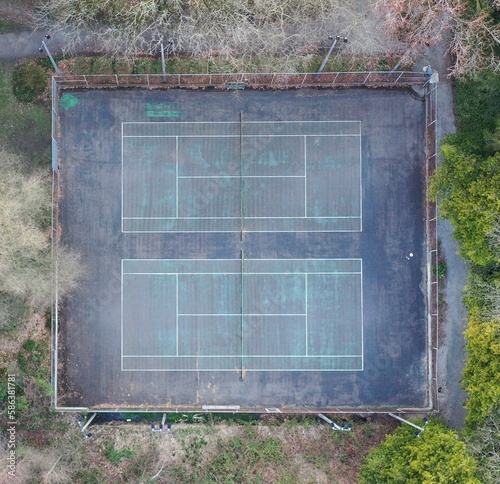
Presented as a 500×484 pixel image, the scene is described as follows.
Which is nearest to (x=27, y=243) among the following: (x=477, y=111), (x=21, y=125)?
(x=21, y=125)

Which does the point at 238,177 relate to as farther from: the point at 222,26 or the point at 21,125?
the point at 21,125

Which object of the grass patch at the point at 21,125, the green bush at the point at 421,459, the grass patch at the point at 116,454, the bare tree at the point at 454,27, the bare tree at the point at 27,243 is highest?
the bare tree at the point at 454,27

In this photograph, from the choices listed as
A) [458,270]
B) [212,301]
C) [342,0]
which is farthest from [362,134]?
[212,301]

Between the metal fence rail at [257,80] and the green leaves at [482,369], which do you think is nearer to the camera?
the green leaves at [482,369]

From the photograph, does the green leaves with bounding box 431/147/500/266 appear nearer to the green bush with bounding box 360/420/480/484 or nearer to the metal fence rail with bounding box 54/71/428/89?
the metal fence rail with bounding box 54/71/428/89

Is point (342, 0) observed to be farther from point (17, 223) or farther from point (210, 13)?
point (17, 223)

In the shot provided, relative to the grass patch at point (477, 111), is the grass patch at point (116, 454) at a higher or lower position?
lower

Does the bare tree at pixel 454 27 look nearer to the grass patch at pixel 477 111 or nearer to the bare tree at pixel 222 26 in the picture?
the grass patch at pixel 477 111

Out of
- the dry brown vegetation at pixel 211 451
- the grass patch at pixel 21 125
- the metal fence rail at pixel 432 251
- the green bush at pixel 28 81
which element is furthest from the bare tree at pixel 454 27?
the dry brown vegetation at pixel 211 451
